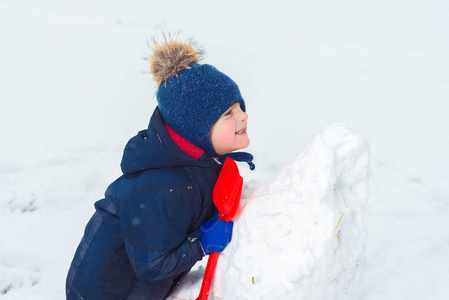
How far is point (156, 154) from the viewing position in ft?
4.98

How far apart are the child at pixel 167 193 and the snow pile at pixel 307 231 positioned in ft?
0.41

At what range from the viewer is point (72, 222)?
8.82ft

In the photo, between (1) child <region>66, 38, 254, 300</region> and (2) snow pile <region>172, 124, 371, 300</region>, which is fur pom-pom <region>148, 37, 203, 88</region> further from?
(2) snow pile <region>172, 124, 371, 300</region>

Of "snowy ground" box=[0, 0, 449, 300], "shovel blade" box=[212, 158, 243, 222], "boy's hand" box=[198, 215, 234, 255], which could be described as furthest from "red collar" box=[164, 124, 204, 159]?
"snowy ground" box=[0, 0, 449, 300]

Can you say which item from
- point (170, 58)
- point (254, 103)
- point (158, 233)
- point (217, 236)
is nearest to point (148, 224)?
point (158, 233)

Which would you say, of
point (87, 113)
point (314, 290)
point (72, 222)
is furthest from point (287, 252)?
point (87, 113)

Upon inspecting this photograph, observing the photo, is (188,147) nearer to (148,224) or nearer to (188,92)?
(188,92)

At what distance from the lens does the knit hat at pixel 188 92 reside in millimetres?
1544

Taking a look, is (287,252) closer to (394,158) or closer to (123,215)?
(123,215)

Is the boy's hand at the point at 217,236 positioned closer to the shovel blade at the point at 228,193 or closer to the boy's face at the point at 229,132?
the shovel blade at the point at 228,193

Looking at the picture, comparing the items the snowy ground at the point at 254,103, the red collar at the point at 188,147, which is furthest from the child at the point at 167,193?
the snowy ground at the point at 254,103

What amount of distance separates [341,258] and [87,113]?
312 cm

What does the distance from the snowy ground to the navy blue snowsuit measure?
656 millimetres

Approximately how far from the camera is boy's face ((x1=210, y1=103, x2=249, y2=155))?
1584 millimetres
